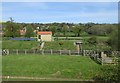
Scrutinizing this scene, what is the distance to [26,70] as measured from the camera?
9586 millimetres

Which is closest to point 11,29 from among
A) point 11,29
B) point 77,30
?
point 11,29

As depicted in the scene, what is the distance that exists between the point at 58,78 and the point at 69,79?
15.4 inches

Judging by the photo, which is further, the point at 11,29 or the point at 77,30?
the point at 77,30

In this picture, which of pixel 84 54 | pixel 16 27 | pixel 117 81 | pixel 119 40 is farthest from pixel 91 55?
pixel 16 27

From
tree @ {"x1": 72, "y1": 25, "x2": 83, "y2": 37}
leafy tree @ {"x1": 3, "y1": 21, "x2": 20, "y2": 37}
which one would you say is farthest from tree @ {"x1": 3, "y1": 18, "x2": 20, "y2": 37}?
tree @ {"x1": 72, "y1": 25, "x2": 83, "y2": 37}

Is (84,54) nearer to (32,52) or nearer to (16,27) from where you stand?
(32,52)

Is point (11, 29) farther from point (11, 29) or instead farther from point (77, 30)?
point (77, 30)

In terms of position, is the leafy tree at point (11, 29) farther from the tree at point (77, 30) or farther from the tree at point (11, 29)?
the tree at point (77, 30)

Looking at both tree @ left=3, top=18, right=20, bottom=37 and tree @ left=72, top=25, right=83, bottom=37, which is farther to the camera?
tree @ left=72, top=25, right=83, bottom=37

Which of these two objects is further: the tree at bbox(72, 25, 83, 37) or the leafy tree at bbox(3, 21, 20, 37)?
the tree at bbox(72, 25, 83, 37)

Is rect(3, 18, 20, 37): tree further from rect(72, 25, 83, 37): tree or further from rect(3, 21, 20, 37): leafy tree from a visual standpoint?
rect(72, 25, 83, 37): tree

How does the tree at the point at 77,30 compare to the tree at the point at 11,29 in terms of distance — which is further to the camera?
the tree at the point at 77,30

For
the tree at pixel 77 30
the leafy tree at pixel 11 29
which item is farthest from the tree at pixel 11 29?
the tree at pixel 77 30

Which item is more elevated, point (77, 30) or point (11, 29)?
point (11, 29)
